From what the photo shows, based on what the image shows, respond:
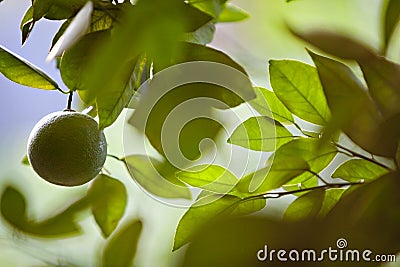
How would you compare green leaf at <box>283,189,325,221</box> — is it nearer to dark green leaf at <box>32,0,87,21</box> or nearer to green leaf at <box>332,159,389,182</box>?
green leaf at <box>332,159,389,182</box>

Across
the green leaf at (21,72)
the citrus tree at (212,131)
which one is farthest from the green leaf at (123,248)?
the green leaf at (21,72)

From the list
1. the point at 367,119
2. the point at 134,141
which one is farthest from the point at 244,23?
the point at 367,119

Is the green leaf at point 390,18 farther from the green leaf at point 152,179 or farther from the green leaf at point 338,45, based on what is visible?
the green leaf at point 152,179

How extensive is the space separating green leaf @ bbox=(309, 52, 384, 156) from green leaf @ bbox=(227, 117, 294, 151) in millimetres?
89

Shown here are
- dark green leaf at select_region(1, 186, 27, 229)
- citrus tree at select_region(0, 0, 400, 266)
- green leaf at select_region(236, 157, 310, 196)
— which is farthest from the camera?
dark green leaf at select_region(1, 186, 27, 229)

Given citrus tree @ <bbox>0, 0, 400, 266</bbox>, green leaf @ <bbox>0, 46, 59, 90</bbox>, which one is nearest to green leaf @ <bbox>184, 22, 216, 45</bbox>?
citrus tree @ <bbox>0, 0, 400, 266</bbox>

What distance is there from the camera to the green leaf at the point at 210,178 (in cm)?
32

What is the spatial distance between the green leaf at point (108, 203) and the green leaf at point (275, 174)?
0.51 feet

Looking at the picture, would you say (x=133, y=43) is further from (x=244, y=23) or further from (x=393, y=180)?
(x=244, y=23)

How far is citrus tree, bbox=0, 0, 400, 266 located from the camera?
18 centimetres

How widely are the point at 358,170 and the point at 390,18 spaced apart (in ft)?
0.39

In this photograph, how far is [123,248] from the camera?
0.35m

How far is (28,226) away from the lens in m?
0.38

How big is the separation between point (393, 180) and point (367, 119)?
2cm
